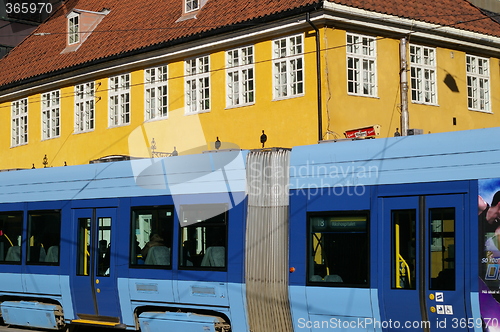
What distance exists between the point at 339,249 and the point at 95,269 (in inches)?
219

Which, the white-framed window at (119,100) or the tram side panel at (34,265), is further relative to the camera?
the white-framed window at (119,100)

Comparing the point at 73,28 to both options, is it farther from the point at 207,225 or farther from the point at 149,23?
the point at 207,225

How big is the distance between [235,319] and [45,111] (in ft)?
74.8

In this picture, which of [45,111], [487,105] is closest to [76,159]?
[45,111]

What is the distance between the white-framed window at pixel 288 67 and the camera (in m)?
24.3

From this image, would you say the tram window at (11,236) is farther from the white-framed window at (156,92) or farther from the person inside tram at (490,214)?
the white-framed window at (156,92)

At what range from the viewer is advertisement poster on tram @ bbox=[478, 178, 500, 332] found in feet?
33.8

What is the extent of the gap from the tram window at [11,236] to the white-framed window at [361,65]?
10.2m

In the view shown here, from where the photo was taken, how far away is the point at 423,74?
1033 inches

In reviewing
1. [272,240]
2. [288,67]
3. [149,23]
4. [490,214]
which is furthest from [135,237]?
[149,23]

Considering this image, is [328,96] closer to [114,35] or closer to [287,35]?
[287,35]

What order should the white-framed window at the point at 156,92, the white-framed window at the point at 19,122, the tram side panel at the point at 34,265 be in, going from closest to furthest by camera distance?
1. the tram side panel at the point at 34,265
2. the white-framed window at the point at 156,92
3. the white-framed window at the point at 19,122

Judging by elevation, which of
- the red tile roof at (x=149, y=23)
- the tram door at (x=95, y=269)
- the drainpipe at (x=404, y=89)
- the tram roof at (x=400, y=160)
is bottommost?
the tram door at (x=95, y=269)

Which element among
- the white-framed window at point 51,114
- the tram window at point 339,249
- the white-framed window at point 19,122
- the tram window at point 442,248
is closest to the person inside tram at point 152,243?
the tram window at point 339,249
